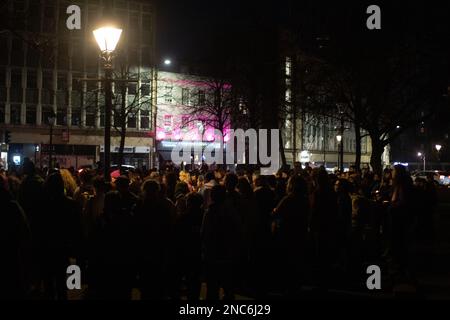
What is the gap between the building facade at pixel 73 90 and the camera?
55156mm

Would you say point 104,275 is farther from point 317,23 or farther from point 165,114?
point 165,114

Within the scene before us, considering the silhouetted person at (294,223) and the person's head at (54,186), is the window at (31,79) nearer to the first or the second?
the person's head at (54,186)

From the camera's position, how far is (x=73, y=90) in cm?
5831

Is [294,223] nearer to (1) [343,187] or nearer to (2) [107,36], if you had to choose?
(1) [343,187]

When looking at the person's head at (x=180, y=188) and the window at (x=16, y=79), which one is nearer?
the person's head at (x=180, y=188)

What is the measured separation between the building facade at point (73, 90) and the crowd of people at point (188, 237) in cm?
4254

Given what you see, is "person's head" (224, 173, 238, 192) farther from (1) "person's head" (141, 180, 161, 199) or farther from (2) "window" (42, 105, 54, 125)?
(2) "window" (42, 105, 54, 125)

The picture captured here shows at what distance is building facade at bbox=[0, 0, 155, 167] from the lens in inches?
2172

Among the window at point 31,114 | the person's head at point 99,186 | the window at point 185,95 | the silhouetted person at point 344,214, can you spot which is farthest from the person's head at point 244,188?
the window at point 185,95

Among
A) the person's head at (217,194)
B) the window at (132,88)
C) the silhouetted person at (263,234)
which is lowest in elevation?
the silhouetted person at (263,234)

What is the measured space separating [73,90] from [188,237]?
53.1 metres

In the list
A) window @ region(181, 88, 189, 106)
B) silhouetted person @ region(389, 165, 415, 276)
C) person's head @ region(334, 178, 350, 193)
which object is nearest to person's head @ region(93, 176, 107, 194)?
person's head @ region(334, 178, 350, 193)

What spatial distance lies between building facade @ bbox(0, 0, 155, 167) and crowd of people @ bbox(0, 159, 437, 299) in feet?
140
